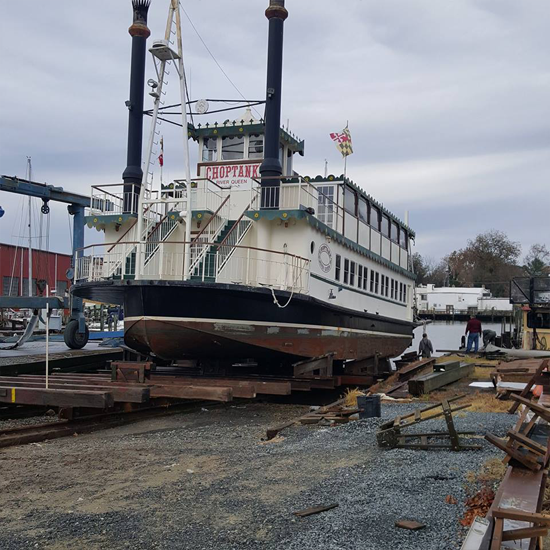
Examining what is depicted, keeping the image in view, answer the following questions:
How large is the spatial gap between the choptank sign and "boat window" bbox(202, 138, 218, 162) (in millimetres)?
297

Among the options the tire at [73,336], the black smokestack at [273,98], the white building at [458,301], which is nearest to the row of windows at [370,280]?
the black smokestack at [273,98]

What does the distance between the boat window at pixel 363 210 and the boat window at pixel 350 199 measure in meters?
0.58

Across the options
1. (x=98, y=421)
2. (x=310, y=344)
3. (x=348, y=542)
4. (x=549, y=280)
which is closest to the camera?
(x=348, y=542)

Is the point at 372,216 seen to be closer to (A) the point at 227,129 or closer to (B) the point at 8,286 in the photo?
(A) the point at 227,129

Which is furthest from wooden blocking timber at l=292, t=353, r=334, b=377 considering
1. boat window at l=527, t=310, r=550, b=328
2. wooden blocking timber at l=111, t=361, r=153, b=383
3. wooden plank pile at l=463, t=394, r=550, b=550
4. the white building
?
the white building

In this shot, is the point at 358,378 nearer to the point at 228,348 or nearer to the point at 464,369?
the point at 464,369

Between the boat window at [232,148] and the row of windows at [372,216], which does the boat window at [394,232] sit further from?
the boat window at [232,148]

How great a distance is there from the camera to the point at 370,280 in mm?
17781

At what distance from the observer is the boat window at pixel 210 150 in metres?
16.3

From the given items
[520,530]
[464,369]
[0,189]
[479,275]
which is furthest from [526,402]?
[479,275]

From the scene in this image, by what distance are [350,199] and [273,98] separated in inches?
159

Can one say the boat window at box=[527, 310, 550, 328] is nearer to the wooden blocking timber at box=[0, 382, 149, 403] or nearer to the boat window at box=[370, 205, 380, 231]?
the boat window at box=[370, 205, 380, 231]

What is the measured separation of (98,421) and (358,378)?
6492 mm

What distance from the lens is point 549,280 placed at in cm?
2214
